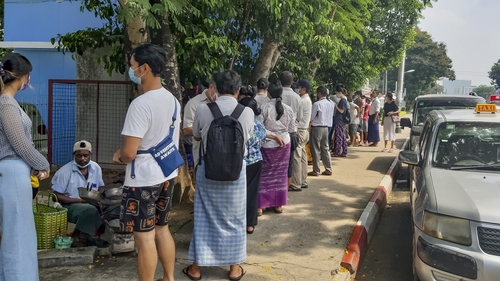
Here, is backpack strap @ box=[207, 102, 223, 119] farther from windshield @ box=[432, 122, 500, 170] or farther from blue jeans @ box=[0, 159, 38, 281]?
windshield @ box=[432, 122, 500, 170]

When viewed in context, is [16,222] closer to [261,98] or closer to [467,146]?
[261,98]

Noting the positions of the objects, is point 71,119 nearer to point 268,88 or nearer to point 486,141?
point 268,88

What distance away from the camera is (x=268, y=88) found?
6043mm

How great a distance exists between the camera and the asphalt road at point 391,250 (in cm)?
507

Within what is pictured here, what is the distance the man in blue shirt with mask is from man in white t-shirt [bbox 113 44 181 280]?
5.08 feet

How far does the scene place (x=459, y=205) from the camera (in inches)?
150

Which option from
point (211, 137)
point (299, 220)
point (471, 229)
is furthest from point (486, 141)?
point (211, 137)

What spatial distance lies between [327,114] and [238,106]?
4.95 meters

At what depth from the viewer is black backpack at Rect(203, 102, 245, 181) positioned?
3.93 meters

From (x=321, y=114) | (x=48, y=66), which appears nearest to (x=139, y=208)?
(x=321, y=114)

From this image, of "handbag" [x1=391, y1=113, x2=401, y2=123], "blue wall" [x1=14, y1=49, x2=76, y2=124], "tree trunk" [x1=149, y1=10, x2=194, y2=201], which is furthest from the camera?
"blue wall" [x1=14, y1=49, x2=76, y2=124]

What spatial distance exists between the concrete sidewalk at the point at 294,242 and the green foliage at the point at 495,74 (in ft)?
255

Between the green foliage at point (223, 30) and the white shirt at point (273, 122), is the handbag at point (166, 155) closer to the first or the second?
the green foliage at point (223, 30)

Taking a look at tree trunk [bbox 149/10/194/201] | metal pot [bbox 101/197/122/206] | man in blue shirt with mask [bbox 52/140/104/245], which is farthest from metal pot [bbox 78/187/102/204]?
tree trunk [bbox 149/10/194/201]
